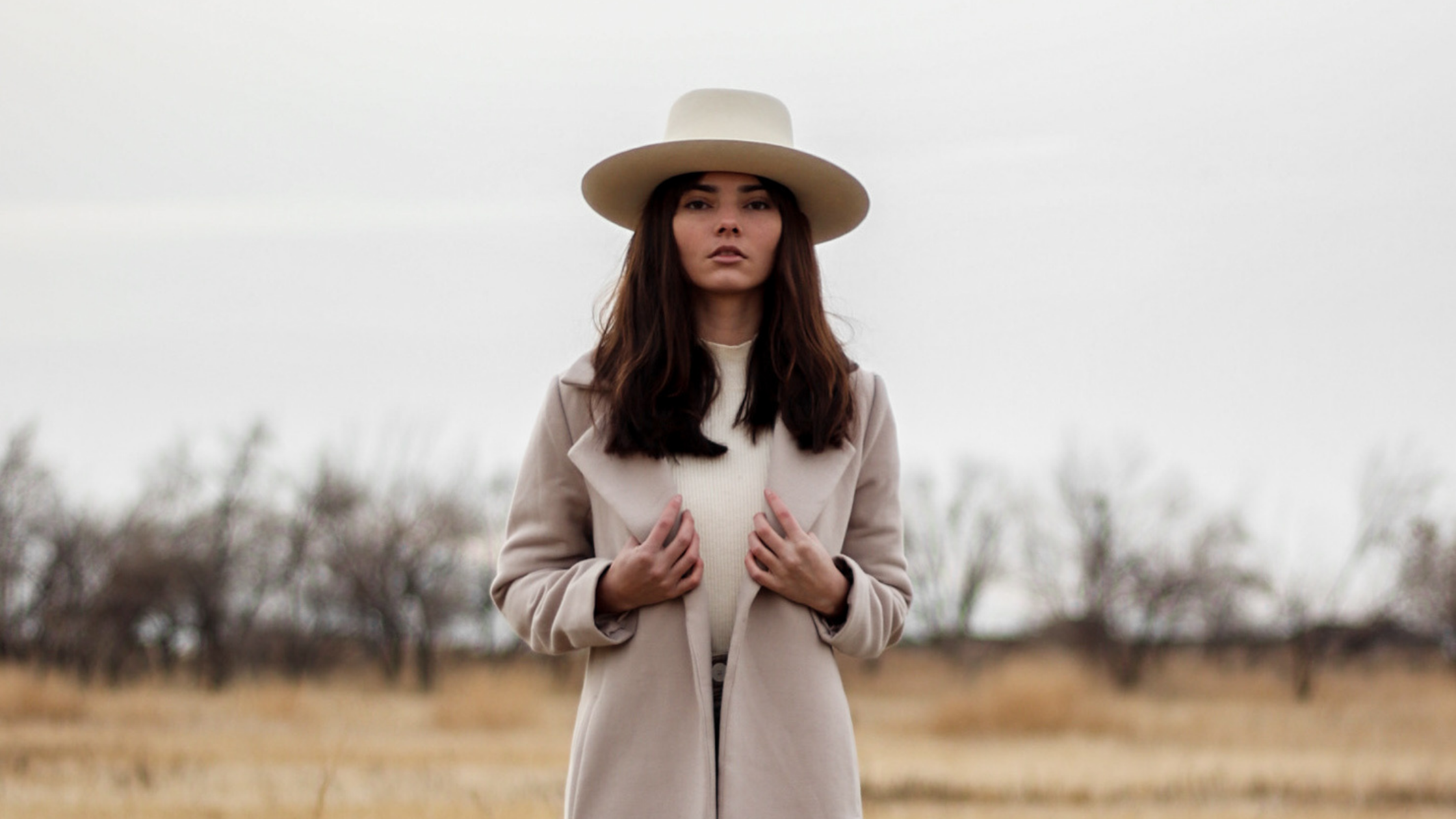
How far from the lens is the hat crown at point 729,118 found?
2.74m

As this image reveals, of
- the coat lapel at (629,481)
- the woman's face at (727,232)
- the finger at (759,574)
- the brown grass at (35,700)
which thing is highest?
the woman's face at (727,232)

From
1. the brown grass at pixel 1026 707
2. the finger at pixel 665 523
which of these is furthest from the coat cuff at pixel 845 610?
the brown grass at pixel 1026 707

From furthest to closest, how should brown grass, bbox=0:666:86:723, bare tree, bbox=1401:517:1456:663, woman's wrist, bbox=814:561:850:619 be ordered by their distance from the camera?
bare tree, bbox=1401:517:1456:663 < brown grass, bbox=0:666:86:723 < woman's wrist, bbox=814:561:850:619

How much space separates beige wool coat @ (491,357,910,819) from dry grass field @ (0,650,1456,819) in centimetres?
247

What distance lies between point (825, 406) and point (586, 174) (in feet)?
2.59

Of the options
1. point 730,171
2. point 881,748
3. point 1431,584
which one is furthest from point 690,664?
point 1431,584

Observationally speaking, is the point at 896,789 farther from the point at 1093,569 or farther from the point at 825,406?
the point at 1093,569

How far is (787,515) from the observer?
2.37m

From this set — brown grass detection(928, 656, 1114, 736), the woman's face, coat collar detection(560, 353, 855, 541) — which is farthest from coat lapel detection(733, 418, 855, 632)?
brown grass detection(928, 656, 1114, 736)

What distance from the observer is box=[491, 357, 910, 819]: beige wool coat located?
7.80 feet

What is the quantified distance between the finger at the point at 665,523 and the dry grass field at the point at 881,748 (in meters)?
2.77

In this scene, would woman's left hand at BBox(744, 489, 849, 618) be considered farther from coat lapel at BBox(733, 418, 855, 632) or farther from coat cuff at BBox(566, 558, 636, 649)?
coat cuff at BBox(566, 558, 636, 649)

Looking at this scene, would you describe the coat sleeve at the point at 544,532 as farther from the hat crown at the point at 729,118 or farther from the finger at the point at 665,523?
the hat crown at the point at 729,118

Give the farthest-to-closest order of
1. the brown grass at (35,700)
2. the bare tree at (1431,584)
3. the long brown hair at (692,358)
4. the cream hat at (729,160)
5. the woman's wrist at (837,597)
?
the bare tree at (1431,584)
the brown grass at (35,700)
the cream hat at (729,160)
the long brown hair at (692,358)
the woman's wrist at (837,597)
